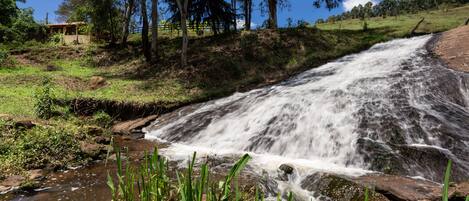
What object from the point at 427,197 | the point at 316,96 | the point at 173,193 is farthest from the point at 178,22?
the point at 173,193

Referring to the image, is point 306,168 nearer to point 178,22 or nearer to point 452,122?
point 452,122

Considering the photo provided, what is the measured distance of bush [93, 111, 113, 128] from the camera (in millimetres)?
13341

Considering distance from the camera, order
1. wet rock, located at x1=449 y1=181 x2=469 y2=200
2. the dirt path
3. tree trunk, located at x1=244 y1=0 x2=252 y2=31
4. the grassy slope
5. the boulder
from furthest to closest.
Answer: tree trunk, located at x1=244 y1=0 x2=252 y2=31 < the grassy slope < the dirt path < the boulder < wet rock, located at x1=449 y1=181 x2=469 y2=200

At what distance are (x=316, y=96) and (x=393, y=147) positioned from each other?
13.5ft

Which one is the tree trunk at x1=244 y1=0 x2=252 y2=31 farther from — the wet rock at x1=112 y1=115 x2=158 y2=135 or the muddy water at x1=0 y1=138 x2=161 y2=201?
the muddy water at x1=0 y1=138 x2=161 y2=201

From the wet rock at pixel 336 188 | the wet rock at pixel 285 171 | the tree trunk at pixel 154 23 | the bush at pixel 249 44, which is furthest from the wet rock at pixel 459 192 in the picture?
the tree trunk at pixel 154 23

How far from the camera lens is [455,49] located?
1471 cm

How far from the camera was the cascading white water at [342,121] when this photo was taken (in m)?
8.25

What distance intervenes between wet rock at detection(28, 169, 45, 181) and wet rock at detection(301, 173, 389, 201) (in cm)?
513

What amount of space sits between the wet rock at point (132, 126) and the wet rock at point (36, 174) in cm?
418

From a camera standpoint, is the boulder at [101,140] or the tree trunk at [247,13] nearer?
the boulder at [101,140]

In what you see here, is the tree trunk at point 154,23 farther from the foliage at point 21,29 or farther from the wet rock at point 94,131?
the foliage at point 21,29

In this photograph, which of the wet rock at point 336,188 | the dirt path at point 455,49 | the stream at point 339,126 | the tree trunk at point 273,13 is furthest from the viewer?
the tree trunk at point 273,13

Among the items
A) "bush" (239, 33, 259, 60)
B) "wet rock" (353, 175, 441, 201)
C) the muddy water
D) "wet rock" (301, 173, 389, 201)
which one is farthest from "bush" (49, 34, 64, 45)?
"wet rock" (353, 175, 441, 201)
